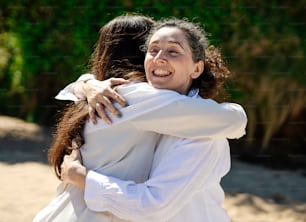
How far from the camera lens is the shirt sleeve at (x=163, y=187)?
2.24m

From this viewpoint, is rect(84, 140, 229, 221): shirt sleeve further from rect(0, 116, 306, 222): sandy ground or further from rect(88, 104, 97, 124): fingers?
rect(0, 116, 306, 222): sandy ground

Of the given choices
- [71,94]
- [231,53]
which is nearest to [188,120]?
[71,94]

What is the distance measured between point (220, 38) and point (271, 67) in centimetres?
42

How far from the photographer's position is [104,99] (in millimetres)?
2361

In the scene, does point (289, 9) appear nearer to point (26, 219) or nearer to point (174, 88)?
point (26, 219)

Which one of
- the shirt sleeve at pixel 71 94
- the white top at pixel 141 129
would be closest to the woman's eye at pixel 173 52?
the white top at pixel 141 129

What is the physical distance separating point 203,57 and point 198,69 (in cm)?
5

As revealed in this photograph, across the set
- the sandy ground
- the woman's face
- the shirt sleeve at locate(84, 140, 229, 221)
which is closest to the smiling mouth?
the woman's face

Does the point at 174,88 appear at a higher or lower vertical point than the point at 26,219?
higher

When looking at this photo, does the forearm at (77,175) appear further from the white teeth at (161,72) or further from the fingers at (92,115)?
the white teeth at (161,72)

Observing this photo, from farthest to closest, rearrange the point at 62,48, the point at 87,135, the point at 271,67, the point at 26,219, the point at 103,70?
the point at 62,48 < the point at 271,67 < the point at 26,219 < the point at 103,70 < the point at 87,135

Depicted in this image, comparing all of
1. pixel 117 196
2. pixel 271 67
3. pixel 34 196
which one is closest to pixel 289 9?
pixel 271 67

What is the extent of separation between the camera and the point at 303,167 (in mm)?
5789

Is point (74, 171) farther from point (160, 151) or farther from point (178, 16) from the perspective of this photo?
point (178, 16)
